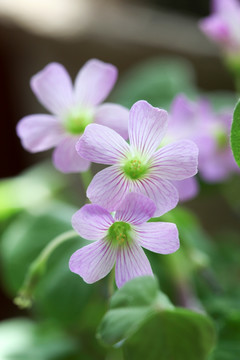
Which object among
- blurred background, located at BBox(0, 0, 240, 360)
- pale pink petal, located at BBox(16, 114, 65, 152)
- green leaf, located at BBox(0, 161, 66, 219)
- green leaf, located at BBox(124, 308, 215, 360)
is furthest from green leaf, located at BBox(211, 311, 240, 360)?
blurred background, located at BBox(0, 0, 240, 360)

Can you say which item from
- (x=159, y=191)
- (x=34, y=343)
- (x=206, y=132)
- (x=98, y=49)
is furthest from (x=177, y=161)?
(x=98, y=49)

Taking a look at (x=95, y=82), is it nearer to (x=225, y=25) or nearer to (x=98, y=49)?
(x=225, y=25)

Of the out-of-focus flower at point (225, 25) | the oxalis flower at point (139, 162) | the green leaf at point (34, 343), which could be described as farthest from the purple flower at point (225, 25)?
the green leaf at point (34, 343)

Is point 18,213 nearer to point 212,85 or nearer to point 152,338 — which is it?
point 152,338

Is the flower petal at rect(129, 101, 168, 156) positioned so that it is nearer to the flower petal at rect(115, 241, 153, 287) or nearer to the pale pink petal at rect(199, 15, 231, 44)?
the flower petal at rect(115, 241, 153, 287)

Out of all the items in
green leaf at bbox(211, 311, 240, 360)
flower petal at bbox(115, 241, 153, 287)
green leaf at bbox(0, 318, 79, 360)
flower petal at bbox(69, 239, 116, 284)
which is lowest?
green leaf at bbox(0, 318, 79, 360)

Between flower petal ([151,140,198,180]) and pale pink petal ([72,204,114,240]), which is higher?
flower petal ([151,140,198,180])

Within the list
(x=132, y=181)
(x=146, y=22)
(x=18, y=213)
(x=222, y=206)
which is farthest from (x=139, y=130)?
(x=146, y=22)

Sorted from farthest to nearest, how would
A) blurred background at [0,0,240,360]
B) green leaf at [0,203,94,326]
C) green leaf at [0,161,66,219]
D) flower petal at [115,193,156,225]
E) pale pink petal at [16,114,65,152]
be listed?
blurred background at [0,0,240,360]
green leaf at [0,161,66,219]
green leaf at [0,203,94,326]
pale pink petal at [16,114,65,152]
flower petal at [115,193,156,225]
